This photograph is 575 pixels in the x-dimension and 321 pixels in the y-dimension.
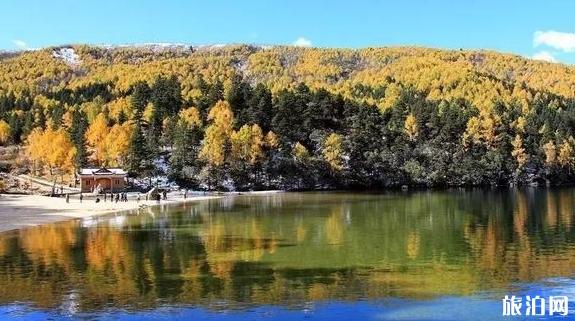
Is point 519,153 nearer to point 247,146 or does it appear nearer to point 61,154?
point 247,146

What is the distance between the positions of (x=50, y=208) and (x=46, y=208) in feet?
1.41

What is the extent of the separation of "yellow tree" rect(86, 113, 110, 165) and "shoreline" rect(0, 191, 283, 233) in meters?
23.2

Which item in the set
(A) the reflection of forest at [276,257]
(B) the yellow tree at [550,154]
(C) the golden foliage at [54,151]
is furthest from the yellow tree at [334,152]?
(A) the reflection of forest at [276,257]

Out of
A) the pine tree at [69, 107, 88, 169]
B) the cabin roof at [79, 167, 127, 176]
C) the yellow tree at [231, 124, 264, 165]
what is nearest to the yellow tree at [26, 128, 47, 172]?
the pine tree at [69, 107, 88, 169]

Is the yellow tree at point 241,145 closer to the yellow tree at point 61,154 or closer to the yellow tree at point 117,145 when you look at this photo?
the yellow tree at point 117,145

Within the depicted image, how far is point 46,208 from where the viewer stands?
72.8 m

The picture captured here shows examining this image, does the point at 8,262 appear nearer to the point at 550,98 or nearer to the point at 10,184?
the point at 10,184

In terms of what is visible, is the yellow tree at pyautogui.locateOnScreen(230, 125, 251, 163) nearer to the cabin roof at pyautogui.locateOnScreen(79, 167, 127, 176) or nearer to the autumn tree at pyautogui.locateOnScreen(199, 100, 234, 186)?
the autumn tree at pyautogui.locateOnScreen(199, 100, 234, 186)

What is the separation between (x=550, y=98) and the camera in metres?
179

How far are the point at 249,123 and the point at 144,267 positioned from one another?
326 feet

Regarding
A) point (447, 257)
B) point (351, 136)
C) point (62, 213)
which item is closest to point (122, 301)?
point (447, 257)

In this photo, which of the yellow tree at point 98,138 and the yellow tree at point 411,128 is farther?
the yellow tree at point 411,128

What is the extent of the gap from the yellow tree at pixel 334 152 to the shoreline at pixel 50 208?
32801 millimetres

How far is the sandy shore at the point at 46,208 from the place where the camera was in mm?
58312
